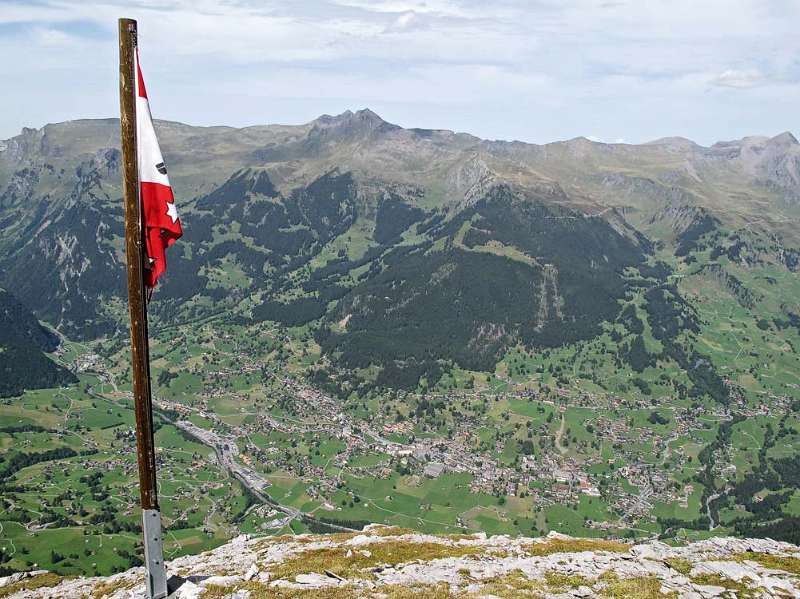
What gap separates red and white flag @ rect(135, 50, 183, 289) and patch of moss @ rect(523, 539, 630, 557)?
35640 millimetres

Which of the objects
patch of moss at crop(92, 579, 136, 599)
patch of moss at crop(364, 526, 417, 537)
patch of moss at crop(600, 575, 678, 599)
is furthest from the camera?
patch of moss at crop(364, 526, 417, 537)

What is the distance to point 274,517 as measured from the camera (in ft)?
453

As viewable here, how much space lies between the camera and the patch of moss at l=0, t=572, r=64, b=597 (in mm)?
47838

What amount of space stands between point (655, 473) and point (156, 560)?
586 feet

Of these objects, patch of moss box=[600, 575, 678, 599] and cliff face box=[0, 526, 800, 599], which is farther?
cliff face box=[0, 526, 800, 599]

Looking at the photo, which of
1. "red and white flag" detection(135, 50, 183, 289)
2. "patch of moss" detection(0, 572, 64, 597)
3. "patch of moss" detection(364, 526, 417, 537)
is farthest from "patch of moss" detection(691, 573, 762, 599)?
"patch of moss" detection(0, 572, 64, 597)

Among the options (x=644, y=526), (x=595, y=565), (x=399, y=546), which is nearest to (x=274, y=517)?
(x=644, y=526)

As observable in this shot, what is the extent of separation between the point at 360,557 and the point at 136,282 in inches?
1202

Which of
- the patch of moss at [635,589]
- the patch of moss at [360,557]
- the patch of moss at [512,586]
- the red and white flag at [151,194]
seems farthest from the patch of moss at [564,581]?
the red and white flag at [151,194]

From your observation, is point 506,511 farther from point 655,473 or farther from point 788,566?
point 788,566

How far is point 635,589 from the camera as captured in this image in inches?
1113

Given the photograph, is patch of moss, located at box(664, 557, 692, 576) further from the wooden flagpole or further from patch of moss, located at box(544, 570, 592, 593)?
the wooden flagpole

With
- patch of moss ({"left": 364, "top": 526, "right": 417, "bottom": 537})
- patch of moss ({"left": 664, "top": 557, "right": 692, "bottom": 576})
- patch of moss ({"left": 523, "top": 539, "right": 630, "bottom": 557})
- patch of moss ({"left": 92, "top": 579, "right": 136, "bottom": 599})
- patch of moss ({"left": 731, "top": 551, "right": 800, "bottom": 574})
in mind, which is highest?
patch of moss ({"left": 664, "top": 557, "right": 692, "bottom": 576})

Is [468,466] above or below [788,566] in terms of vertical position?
below
